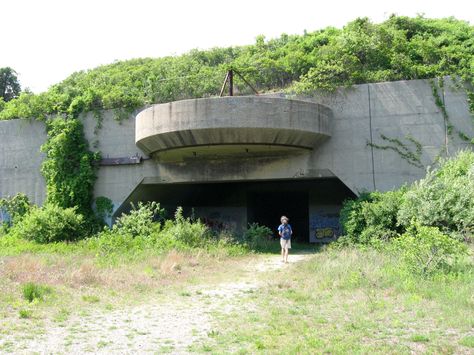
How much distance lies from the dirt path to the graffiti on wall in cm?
1263

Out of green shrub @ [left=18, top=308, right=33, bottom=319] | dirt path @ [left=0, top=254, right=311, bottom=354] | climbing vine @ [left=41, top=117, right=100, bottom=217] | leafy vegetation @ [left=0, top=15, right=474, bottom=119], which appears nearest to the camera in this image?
dirt path @ [left=0, top=254, right=311, bottom=354]

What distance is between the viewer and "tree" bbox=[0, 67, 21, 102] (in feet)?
145

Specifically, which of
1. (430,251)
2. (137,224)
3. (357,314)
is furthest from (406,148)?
(357,314)

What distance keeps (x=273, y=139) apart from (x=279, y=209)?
9724 mm

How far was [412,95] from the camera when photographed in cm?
1686

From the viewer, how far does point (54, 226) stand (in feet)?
60.0

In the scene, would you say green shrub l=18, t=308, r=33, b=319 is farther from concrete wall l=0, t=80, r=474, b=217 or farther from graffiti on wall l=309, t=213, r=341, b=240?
graffiti on wall l=309, t=213, r=341, b=240

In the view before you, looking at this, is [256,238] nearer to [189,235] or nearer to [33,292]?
[189,235]

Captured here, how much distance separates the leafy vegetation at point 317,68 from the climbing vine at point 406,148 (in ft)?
7.65

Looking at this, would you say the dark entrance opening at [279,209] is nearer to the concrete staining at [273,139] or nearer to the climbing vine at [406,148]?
the concrete staining at [273,139]

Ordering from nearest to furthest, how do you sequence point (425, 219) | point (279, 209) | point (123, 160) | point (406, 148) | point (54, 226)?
point (425, 219) < point (406, 148) < point (54, 226) < point (123, 160) < point (279, 209)

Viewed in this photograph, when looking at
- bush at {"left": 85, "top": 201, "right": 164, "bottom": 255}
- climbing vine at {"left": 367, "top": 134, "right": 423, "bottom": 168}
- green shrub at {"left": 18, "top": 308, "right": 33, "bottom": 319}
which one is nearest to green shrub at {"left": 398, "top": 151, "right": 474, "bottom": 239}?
climbing vine at {"left": 367, "top": 134, "right": 423, "bottom": 168}

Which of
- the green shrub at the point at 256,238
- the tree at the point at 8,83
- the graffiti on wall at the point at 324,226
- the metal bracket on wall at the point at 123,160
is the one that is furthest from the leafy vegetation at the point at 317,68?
the tree at the point at 8,83

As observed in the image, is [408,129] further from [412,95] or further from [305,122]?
[305,122]
